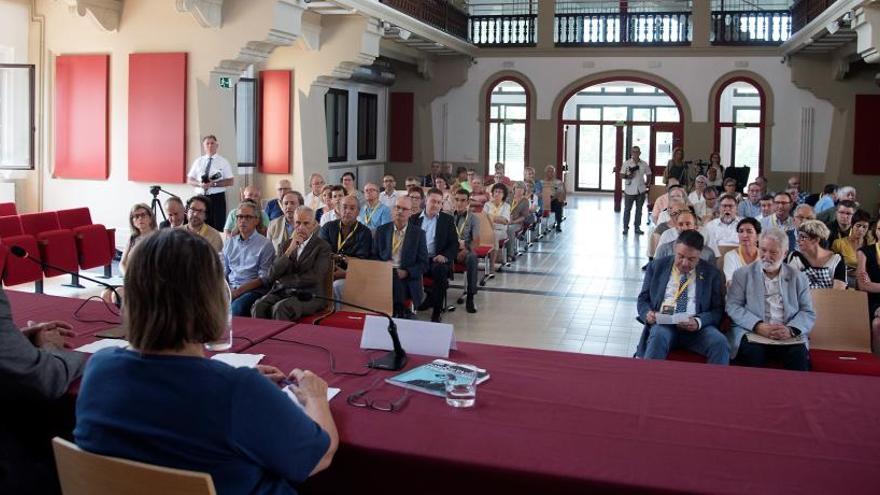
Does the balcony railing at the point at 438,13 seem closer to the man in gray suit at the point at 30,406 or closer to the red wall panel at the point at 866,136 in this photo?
the red wall panel at the point at 866,136

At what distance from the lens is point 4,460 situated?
277 centimetres

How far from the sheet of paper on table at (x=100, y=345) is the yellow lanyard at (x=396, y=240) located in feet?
13.3

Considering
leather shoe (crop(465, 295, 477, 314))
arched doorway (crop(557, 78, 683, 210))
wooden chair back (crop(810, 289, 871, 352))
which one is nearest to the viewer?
wooden chair back (crop(810, 289, 871, 352))

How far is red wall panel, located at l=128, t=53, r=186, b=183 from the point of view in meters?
11.0

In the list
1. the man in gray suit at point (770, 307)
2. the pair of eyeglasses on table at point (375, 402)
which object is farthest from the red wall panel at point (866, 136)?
the pair of eyeglasses on table at point (375, 402)

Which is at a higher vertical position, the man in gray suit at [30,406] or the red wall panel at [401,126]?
the red wall panel at [401,126]

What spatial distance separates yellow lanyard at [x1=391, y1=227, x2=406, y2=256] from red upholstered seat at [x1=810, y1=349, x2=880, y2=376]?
3.61 metres

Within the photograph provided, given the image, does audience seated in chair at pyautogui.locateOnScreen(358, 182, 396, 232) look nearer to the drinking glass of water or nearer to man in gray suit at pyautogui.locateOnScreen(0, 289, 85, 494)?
man in gray suit at pyautogui.locateOnScreen(0, 289, 85, 494)

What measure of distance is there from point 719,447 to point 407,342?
4.50 feet

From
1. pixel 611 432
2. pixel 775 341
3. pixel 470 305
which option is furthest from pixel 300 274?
pixel 611 432

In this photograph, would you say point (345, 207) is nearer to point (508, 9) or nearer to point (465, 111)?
point (465, 111)

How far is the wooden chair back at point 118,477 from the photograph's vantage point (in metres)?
1.96

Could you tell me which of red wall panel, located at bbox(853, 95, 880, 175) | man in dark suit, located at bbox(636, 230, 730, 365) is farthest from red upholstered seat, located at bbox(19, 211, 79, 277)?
red wall panel, located at bbox(853, 95, 880, 175)

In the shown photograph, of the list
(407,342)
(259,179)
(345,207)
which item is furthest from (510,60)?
(407,342)
